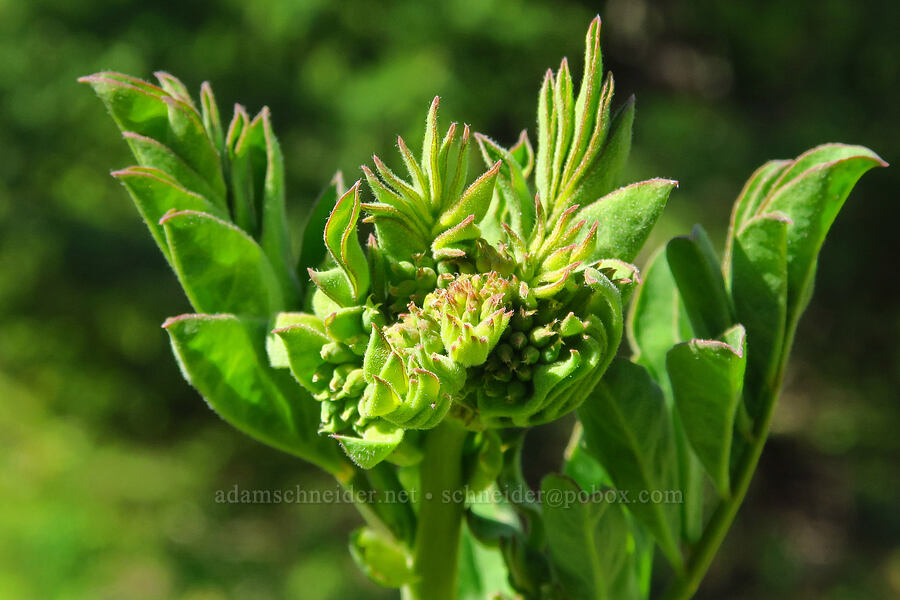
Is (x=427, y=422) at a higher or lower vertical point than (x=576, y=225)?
lower

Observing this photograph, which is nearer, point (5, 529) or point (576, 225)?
point (576, 225)

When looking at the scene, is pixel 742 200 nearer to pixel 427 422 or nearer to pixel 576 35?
pixel 427 422

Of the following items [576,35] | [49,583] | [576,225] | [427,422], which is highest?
[576,225]

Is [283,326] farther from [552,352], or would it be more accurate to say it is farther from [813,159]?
[813,159]

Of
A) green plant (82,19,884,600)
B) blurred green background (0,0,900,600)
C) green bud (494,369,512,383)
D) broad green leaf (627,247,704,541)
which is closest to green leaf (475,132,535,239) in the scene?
green plant (82,19,884,600)

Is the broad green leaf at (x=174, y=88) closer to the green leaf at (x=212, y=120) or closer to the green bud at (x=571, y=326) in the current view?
the green leaf at (x=212, y=120)

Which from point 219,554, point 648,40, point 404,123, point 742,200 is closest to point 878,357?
point 648,40

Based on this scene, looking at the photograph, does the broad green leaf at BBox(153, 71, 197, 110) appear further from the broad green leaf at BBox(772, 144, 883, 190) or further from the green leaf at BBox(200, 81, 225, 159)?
the broad green leaf at BBox(772, 144, 883, 190)

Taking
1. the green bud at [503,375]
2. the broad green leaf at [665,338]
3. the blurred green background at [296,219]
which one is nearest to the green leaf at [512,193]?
the green bud at [503,375]
